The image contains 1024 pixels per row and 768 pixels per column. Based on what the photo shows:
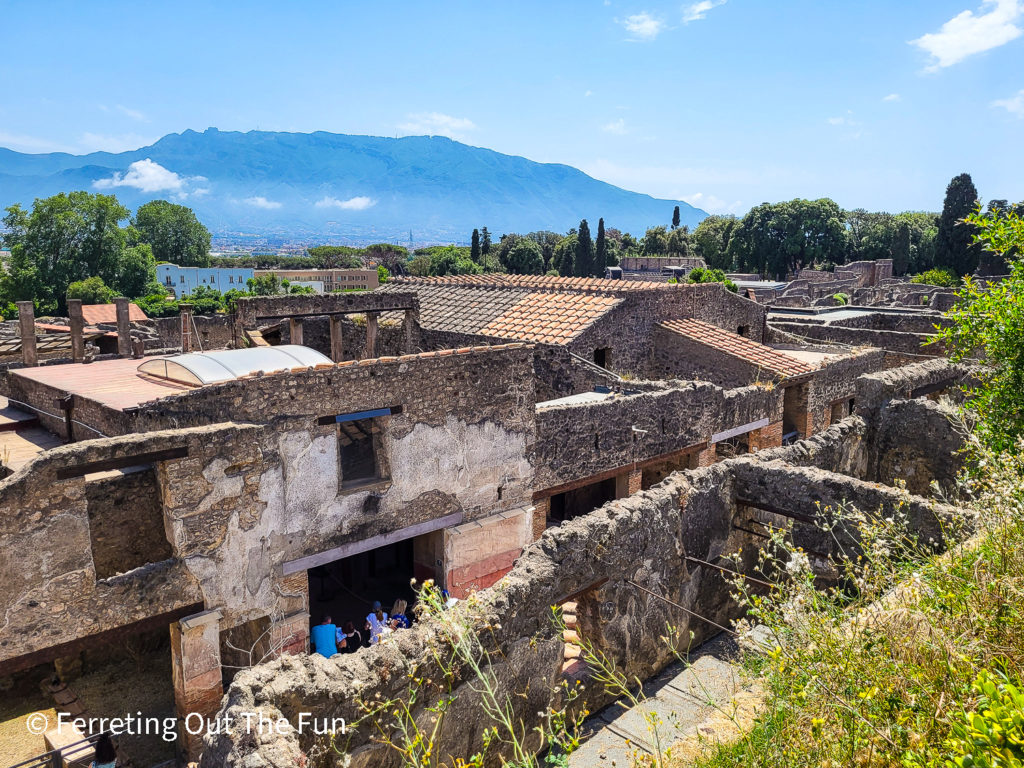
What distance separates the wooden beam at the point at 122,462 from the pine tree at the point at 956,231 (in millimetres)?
72562

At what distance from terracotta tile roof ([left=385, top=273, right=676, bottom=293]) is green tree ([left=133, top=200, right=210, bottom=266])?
88.7 m

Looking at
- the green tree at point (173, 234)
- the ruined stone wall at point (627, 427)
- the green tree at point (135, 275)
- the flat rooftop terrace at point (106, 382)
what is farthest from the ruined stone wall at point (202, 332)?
the green tree at point (173, 234)

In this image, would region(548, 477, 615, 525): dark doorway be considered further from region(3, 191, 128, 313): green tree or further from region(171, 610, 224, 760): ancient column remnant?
region(3, 191, 128, 313): green tree

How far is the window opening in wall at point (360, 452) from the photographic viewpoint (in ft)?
33.6

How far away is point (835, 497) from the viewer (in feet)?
29.7

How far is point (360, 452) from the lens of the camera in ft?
37.7

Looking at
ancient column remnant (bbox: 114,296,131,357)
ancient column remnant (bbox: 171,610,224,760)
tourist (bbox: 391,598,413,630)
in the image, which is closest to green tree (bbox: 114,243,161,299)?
ancient column remnant (bbox: 114,296,131,357)

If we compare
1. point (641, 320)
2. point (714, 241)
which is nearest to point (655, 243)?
point (714, 241)

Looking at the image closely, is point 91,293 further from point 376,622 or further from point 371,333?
point 376,622

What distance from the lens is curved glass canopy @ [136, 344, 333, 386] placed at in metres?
10.4

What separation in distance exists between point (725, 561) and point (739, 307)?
12901 mm

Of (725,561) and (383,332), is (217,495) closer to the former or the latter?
(725,561)

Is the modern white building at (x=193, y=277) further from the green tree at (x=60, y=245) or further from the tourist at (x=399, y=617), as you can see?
the tourist at (x=399, y=617)

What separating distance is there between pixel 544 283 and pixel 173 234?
9697 centimetres
